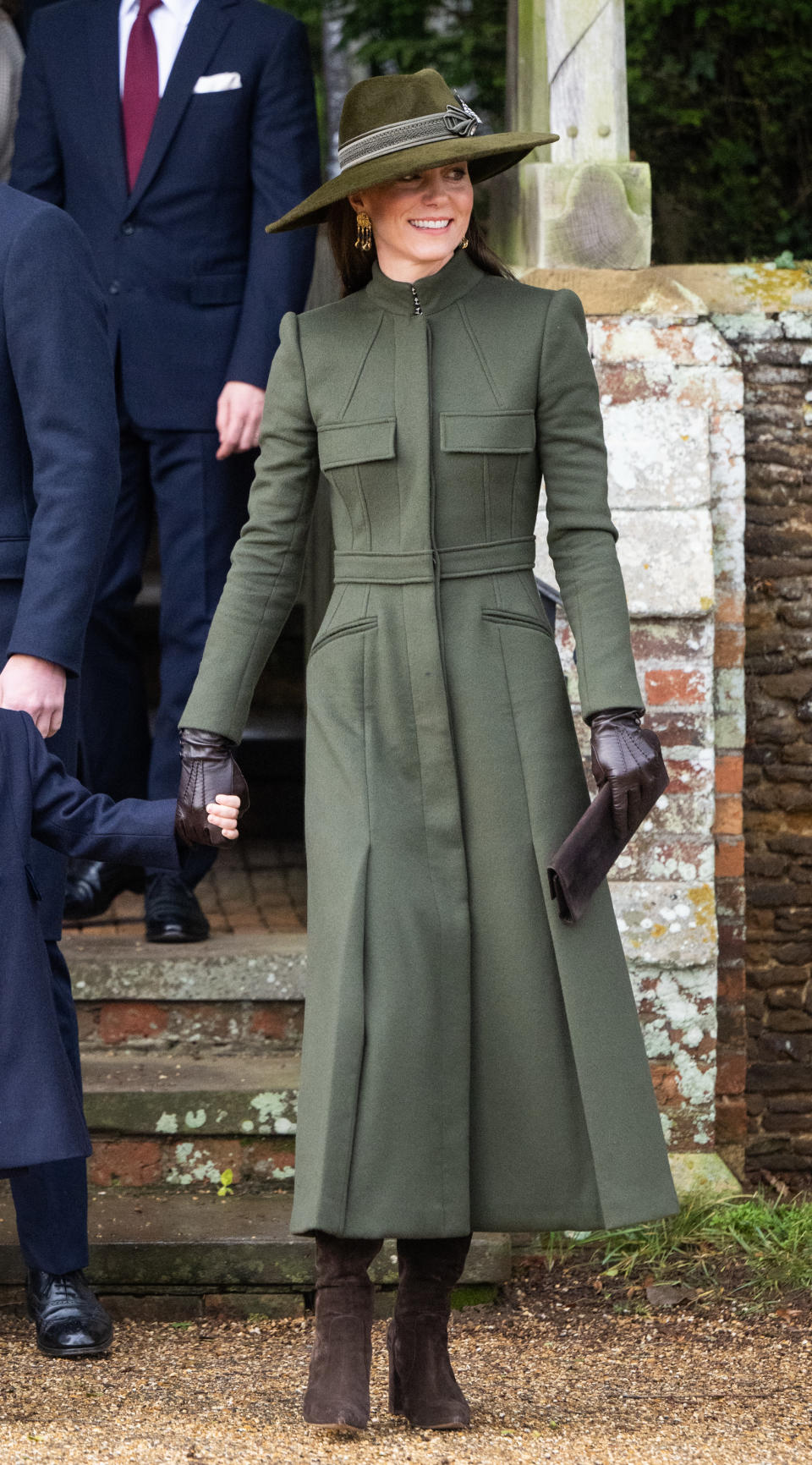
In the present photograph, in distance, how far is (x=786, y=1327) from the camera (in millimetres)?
3545

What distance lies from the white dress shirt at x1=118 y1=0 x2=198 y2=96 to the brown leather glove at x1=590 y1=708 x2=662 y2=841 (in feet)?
7.60

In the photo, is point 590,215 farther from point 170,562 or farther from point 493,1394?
point 493,1394

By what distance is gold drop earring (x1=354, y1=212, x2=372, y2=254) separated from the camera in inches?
110

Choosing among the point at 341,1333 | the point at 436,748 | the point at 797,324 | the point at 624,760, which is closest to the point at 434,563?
the point at 436,748

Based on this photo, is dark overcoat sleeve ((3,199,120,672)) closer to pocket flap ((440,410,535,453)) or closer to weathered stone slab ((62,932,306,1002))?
pocket flap ((440,410,535,453))

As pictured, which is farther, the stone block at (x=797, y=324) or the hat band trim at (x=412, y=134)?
the stone block at (x=797, y=324)

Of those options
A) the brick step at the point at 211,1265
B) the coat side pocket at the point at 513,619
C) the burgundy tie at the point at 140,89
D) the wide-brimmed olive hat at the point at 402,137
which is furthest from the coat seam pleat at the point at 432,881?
the burgundy tie at the point at 140,89

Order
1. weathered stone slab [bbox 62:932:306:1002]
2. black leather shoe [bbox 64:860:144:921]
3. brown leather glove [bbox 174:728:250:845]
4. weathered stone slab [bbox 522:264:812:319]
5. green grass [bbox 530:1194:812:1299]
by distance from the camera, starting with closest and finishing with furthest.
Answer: brown leather glove [bbox 174:728:250:845]
green grass [bbox 530:1194:812:1299]
weathered stone slab [bbox 62:932:306:1002]
weathered stone slab [bbox 522:264:812:319]
black leather shoe [bbox 64:860:144:921]

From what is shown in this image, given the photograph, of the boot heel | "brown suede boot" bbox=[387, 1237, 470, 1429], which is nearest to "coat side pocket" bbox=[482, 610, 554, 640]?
"brown suede boot" bbox=[387, 1237, 470, 1429]

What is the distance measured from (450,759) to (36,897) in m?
0.72

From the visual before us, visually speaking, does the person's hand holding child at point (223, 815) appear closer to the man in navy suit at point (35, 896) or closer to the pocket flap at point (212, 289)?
the man in navy suit at point (35, 896)

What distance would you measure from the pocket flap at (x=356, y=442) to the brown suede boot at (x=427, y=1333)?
46.2 inches

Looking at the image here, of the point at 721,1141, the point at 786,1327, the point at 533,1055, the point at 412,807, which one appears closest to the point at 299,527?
the point at 412,807

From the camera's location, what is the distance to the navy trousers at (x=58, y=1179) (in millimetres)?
3096
